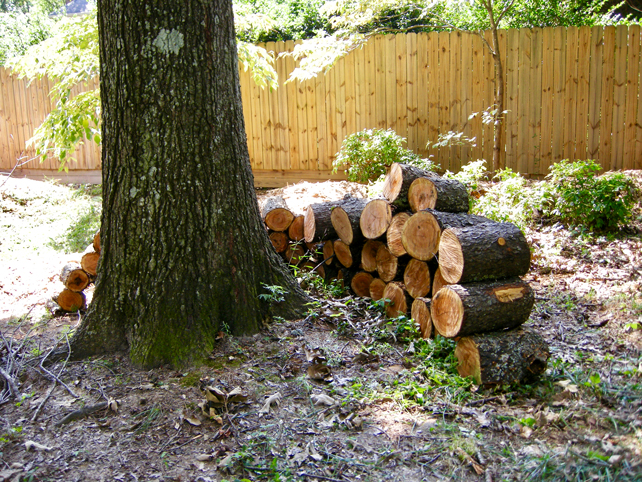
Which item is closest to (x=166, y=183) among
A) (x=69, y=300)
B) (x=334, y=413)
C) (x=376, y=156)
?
(x=334, y=413)

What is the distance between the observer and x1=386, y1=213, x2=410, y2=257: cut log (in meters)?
3.81

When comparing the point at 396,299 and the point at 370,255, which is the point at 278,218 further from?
the point at 396,299

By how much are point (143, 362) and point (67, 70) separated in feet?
11.9

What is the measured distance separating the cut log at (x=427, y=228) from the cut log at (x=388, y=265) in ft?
1.05

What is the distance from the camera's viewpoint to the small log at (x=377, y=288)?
13.7 feet

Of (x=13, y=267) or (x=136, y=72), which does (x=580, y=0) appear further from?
(x=13, y=267)

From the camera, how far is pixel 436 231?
345cm

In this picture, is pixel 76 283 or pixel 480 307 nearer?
pixel 480 307

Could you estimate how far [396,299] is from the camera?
3908 mm

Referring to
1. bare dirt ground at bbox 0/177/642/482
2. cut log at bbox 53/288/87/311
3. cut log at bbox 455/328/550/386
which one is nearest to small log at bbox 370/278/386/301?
bare dirt ground at bbox 0/177/642/482

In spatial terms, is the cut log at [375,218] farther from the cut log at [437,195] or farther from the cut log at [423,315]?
the cut log at [423,315]

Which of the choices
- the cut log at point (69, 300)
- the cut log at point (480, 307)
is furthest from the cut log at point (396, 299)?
the cut log at point (69, 300)

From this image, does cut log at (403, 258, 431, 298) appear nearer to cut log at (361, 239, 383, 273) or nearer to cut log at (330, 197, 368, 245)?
cut log at (361, 239, 383, 273)

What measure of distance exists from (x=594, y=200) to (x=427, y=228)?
8.83ft
